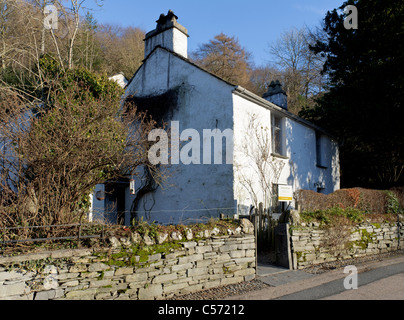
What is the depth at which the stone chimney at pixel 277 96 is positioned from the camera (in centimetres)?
1767

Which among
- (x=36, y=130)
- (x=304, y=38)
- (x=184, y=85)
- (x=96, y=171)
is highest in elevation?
(x=304, y=38)

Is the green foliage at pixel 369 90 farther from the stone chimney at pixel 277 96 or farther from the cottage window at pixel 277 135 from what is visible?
the cottage window at pixel 277 135

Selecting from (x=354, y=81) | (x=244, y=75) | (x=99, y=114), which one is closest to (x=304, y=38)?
(x=244, y=75)

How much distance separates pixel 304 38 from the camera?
29.8m

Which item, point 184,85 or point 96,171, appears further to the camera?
point 184,85

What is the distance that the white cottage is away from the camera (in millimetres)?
11797

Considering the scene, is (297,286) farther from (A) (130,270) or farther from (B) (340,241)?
(A) (130,270)

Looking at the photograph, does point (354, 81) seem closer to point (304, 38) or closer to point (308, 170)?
point (308, 170)

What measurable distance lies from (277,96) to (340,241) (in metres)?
10.2

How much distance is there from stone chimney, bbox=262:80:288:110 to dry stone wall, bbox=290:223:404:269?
8.59 meters

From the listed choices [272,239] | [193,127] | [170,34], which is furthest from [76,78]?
[272,239]

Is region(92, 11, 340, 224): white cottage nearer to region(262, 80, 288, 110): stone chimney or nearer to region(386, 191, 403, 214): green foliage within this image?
region(262, 80, 288, 110): stone chimney

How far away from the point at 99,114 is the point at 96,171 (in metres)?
1.43

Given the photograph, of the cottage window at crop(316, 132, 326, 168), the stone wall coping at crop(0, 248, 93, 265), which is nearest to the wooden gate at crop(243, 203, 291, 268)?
the stone wall coping at crop(0, 248, 93, 265)
